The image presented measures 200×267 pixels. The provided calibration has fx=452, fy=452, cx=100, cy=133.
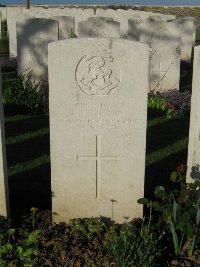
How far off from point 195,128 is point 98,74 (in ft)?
3.55

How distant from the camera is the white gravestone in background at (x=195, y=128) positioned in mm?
4113

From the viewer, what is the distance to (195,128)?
421 centimetres

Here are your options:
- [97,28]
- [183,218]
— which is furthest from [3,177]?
[97,28]

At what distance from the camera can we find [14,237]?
Result: 152 inches

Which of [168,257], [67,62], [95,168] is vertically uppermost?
[67,62]

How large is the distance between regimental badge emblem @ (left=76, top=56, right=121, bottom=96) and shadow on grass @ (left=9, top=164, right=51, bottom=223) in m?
1.47

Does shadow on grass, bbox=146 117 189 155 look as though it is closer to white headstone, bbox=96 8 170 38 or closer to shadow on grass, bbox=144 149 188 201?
shadow on grass, bbox=144 149 188 201

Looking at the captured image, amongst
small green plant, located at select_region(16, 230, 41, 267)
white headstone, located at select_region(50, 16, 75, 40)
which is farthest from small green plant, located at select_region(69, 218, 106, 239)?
white headstone, located at select_region(50, 16, 75, 40)

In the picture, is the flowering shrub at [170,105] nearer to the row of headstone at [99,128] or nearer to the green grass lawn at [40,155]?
the green grass lawn at [40,155]

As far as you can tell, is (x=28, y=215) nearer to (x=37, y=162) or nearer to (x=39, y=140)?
(x=37, y=162)

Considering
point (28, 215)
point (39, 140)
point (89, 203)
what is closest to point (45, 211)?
point (28, 215)

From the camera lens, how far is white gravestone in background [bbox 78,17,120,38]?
9992 millimetres

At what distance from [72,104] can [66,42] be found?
0.53 m

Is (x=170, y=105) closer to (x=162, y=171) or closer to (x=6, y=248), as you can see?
(x=162, y=171)
